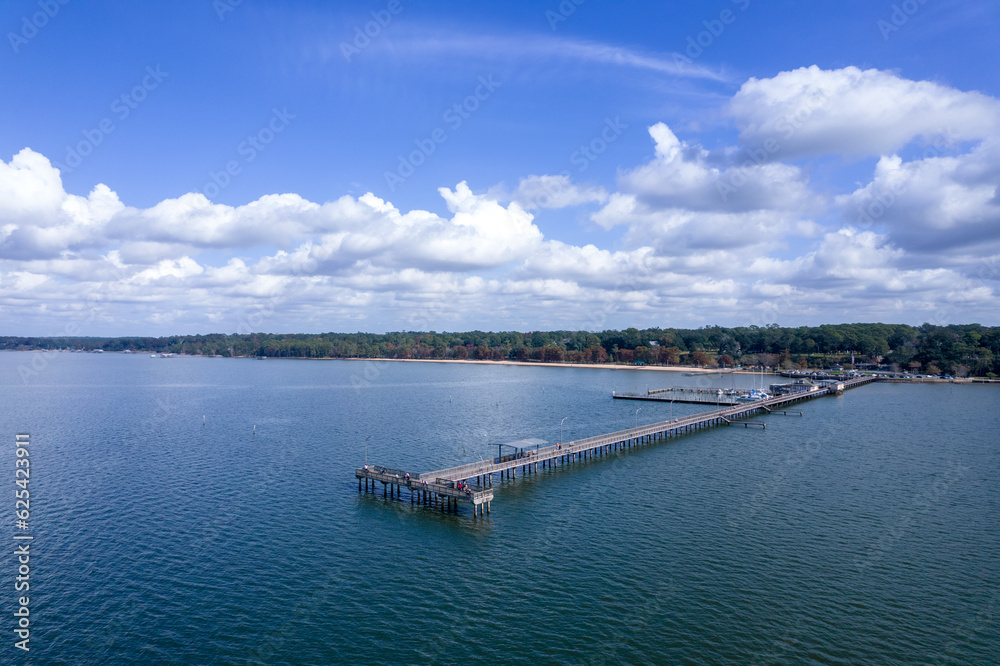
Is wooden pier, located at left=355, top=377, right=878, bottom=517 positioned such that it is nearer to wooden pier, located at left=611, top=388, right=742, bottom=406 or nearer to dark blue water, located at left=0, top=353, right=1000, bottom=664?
dark blue water, located at left=0, top=353, right=1000, bottom=664

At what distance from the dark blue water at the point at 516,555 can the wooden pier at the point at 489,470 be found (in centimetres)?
211

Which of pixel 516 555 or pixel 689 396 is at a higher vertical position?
pixel 689 396

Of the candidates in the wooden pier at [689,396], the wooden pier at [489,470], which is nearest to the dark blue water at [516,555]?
the wooden pier at [489,470]

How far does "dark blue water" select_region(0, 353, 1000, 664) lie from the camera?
29.9 m

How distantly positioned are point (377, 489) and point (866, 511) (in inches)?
1843

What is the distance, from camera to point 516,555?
135ft

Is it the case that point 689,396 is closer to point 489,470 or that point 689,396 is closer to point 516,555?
point 489,470

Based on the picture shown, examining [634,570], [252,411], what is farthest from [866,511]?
[252,411]

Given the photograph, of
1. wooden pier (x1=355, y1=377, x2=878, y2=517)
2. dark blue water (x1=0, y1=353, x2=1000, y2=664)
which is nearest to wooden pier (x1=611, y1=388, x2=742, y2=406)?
wooden pier (x1=355, y1=377, x2=878, y2=517)

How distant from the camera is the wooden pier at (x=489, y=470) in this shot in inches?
2053

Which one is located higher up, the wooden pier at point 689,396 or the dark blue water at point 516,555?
the wooden pier at point 689,396

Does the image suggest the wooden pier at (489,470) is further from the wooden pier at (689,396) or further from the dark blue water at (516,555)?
the wooden pier at (689,396)

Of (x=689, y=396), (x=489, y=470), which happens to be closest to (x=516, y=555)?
(x=489, y=470)

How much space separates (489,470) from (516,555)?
18150mm
